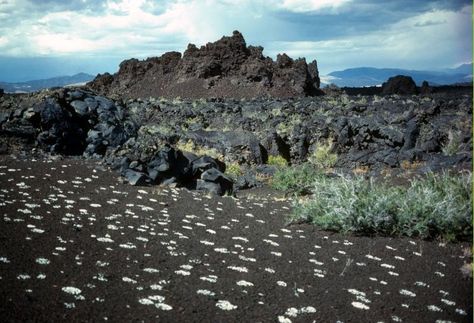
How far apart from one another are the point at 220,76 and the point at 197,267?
44.0 meters

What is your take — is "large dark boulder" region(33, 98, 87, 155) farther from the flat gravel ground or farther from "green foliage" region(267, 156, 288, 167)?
"green foliage" region(267, 156, 288, 167)

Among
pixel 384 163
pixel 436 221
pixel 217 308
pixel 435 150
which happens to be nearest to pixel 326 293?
pixel 217 308

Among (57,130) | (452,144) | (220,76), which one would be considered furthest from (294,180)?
(220,76)

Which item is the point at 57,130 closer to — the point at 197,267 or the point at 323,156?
the point at 323,156

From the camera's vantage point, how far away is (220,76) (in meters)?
48.8

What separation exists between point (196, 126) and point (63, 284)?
17324mm

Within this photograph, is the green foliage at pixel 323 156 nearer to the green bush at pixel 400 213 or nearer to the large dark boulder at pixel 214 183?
the large dark boulder at pixel 214 183

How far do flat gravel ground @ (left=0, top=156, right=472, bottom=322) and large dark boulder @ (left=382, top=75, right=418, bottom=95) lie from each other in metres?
37.6

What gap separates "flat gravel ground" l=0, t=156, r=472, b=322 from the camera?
4.77m

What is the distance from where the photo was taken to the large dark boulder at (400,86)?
43.0 meters

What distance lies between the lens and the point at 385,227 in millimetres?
8250

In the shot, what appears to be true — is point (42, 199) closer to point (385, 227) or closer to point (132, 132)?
point (385, 227)

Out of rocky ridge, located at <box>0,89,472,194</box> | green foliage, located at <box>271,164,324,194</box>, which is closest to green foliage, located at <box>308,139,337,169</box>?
rocky ridge, located at <box>0,89,472,194</box>

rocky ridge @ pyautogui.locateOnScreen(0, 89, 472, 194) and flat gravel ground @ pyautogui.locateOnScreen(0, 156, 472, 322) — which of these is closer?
flat gravel ground @ pyautogui.locateOnScreen(0, 156, 472, 322)
